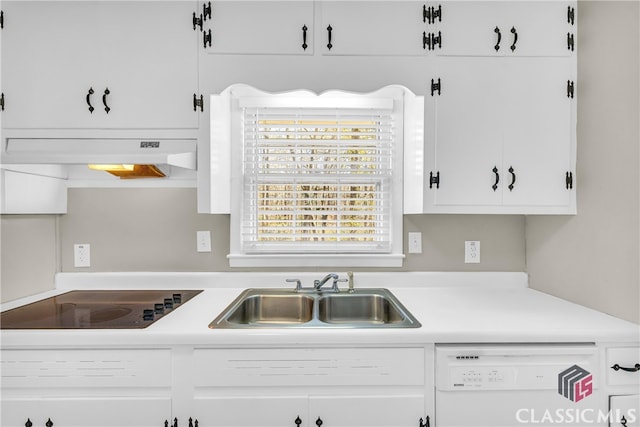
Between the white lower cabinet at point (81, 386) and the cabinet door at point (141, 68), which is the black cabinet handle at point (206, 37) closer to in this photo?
the cabinet door at point (141, 68)

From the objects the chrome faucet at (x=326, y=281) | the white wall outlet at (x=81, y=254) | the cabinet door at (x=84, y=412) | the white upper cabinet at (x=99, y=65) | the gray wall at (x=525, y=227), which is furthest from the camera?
the white wall outlet at (x=81, y=254)

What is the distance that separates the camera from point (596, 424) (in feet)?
4.31

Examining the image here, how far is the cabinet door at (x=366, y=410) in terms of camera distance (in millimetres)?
1302

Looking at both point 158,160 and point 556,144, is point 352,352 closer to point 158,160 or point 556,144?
point 158,160

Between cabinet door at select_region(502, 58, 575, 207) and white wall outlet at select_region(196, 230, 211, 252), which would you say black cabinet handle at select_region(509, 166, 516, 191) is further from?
white wall outlet at select_region(196, 230, 211, 252)

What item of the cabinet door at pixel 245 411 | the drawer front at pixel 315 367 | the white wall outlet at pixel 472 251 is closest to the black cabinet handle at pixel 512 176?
the white wall outlet at pixel 472 251

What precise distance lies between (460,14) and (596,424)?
5.89 ft

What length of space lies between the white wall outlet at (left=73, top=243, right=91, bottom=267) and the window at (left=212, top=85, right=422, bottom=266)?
82cm

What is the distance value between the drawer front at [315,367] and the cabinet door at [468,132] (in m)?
0.80

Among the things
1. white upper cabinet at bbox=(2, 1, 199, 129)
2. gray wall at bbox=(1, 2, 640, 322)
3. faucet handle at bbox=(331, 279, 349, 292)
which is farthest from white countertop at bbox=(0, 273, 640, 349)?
white upper cabinet at bbox=(2, 1, 199, 129)

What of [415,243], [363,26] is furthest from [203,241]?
[363,26]

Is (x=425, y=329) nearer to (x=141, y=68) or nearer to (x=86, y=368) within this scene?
(x=86, y=368)

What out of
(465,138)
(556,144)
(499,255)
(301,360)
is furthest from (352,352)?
(556,144)

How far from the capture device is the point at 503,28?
1.66 m
